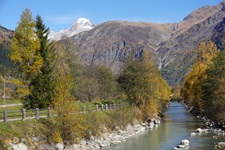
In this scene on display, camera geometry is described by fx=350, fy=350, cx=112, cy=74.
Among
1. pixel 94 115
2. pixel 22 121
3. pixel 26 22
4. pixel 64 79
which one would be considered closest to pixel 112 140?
pixel 94 115

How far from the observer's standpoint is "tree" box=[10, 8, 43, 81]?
4559cm

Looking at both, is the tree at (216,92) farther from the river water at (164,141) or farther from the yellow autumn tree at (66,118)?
the yellow autumn tree at (66,118)

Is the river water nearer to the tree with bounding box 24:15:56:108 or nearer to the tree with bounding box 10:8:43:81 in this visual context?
the tree with bounding box 24:15:56:108

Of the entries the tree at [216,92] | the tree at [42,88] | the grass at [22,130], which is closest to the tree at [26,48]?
the tree at [42,88]

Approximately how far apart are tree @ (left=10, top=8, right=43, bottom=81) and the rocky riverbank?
39.5 feet

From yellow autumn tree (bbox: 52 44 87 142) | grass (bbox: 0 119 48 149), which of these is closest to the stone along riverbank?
grass (bbox: 0 119 48 149)

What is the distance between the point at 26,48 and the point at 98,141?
16067 millimetres

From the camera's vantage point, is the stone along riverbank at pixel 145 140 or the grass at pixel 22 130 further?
the stone along riverbank at pixel 145 140

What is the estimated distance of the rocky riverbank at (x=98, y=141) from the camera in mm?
30094

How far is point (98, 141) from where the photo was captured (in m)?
40.4

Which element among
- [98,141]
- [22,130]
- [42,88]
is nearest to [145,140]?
[98,141]

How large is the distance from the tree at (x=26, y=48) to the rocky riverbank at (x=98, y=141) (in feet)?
39.5

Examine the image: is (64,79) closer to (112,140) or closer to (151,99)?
(112,140)

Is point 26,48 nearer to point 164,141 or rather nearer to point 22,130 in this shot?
point 22,130
